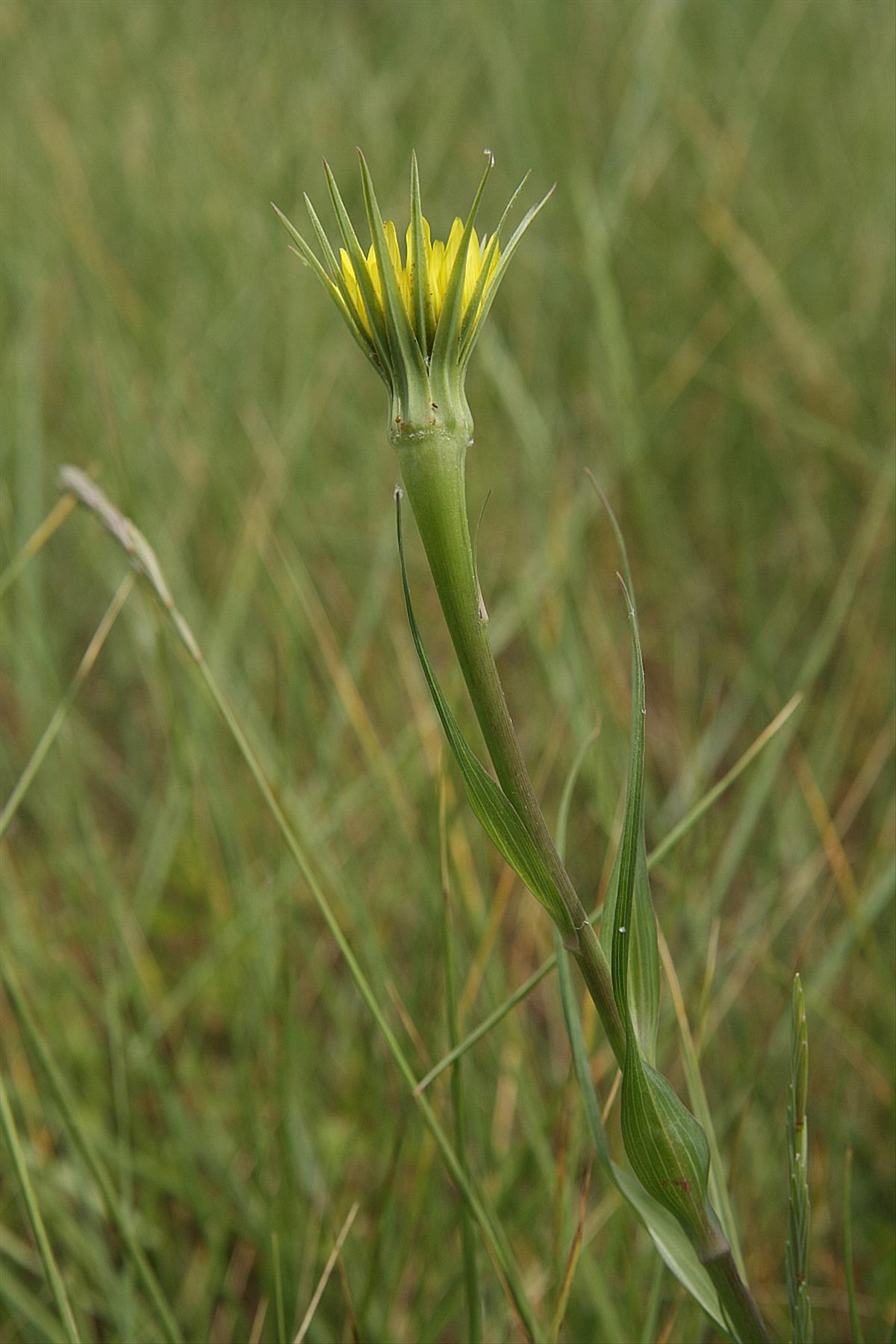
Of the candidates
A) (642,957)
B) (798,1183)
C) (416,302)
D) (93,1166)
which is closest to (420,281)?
(416,302)

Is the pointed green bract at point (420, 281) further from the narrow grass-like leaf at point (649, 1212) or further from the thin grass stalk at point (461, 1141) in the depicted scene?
the thin grass stalk at point (461, 1141)

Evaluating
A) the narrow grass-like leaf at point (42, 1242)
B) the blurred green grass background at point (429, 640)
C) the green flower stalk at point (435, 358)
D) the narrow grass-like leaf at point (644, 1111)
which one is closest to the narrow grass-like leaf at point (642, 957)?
the narrow grass-like leaf at point (644, 1111)

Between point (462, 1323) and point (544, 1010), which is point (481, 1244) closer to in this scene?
point (462, 1323)

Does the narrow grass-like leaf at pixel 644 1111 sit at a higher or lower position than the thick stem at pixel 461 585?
lower

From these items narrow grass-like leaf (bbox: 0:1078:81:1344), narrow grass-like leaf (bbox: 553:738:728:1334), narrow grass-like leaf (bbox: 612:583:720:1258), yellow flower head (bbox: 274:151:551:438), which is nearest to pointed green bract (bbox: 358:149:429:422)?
yellow flower head (bbox: 274:151:551:438)

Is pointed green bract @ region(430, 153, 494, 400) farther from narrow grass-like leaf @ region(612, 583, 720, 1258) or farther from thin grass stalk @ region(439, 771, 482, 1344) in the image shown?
thin grass stalk @ region(439, 771, 482, 1344)

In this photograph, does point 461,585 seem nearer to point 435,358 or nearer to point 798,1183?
point 435,358
